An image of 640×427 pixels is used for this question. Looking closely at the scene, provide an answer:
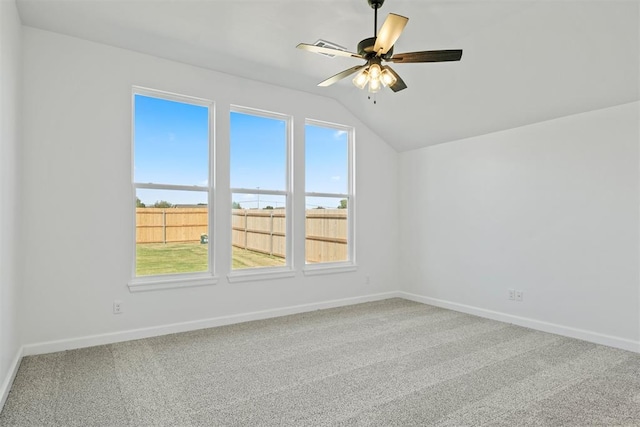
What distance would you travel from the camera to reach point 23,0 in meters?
2.79

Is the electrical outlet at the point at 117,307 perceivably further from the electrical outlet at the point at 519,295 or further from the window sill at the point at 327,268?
the electrical outlet at the point at 519,295

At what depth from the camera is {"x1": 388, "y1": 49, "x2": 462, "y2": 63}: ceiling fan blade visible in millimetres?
2406

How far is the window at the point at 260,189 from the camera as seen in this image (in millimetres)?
4316

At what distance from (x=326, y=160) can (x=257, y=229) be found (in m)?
1.44

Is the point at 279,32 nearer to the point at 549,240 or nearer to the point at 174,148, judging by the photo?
the point at 174,148

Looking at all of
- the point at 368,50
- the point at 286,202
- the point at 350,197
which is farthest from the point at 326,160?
the point at 368,50

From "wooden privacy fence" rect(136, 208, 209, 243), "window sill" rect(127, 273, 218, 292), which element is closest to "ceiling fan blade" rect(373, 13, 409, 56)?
"wooden privacy fence" rect(136, 208, 209, 243)

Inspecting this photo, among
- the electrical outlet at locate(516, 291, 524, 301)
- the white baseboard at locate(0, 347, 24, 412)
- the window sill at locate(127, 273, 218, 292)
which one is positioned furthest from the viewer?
the electrical outlet at locate(516, 291, 524, 301)

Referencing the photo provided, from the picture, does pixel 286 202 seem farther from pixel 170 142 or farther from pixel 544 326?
pixel 544 326

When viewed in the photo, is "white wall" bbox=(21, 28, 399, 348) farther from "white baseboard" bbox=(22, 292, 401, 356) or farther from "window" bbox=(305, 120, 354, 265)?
"window" bbox=(305, 120, 354, 265)

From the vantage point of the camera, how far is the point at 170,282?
149 inches

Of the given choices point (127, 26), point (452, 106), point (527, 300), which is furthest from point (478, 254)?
point (127, 26)

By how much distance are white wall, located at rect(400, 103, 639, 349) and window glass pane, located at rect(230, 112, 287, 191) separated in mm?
2101

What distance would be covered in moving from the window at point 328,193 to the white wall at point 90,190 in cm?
110
